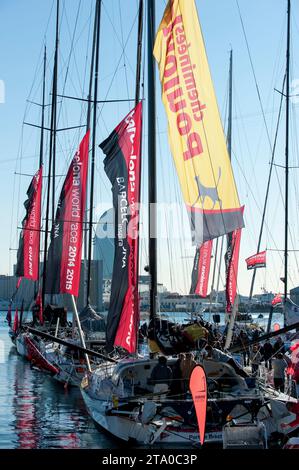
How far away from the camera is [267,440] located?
14.3 metres

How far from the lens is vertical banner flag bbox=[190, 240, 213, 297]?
39.1 metres

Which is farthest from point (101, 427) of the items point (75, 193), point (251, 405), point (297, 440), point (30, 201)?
point (30, 201)

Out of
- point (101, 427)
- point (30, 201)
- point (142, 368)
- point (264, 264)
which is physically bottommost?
point (101, 427)

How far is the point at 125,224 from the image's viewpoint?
18.8 meters

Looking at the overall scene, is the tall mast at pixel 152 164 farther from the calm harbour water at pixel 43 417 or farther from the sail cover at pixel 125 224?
A: the calm harbour water at pixel 43 417

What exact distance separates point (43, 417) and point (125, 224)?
280 inches

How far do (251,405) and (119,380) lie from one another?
343 cm

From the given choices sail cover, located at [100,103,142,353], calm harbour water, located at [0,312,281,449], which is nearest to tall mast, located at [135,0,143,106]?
sail cover, located at [100,103,142,353]

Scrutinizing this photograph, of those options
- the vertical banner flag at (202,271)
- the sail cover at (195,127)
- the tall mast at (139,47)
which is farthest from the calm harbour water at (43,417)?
the vertical banner flag at (202,271)

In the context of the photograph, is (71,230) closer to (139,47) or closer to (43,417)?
(43,417)

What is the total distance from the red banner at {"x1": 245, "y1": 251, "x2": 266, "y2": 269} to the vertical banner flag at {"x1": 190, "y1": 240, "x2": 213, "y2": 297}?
3.64 meters

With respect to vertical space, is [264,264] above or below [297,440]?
above

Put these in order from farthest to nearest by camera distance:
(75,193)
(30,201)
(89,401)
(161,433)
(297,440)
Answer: (30,201), (75,193), (89,401), (161,433), (297,440)

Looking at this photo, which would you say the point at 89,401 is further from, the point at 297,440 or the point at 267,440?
the point at 297,440
